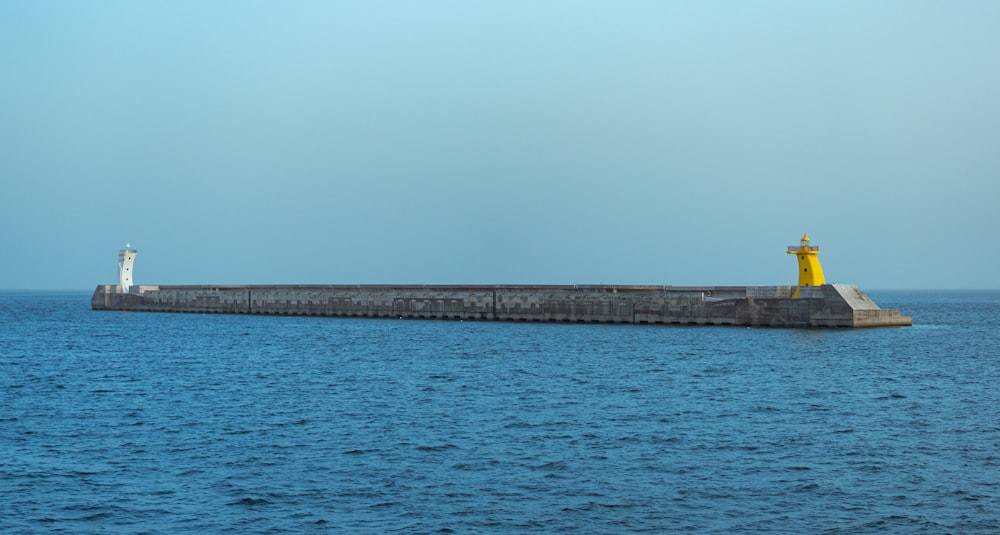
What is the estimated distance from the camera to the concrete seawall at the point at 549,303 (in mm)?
57281

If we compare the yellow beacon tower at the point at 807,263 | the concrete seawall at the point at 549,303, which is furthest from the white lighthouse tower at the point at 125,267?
the yellow beacon tower at the point at 807,263

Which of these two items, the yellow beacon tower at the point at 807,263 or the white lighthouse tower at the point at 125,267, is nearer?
the yellow beacon tower at the point at 807,263

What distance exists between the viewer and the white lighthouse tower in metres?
98.7

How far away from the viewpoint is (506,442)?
2277cm

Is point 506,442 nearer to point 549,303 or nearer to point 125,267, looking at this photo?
point 549,303

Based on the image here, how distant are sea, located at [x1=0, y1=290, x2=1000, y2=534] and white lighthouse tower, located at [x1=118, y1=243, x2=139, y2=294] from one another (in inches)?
2156

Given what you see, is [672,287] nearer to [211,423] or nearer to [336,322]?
[336,322]

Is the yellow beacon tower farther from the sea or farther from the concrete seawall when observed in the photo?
the sea

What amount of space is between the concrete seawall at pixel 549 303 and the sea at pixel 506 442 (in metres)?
10.6

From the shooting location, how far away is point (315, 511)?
16.6 metres

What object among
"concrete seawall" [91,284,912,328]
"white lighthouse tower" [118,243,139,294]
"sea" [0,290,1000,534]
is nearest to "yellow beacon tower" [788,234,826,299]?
"concrete seawall" [91,284,912,328]

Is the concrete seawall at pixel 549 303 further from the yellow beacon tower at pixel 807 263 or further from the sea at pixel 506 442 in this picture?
the sea at pixel 506 442

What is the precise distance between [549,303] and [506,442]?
48009mm

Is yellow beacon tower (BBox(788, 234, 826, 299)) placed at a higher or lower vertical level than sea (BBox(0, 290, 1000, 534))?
higher
